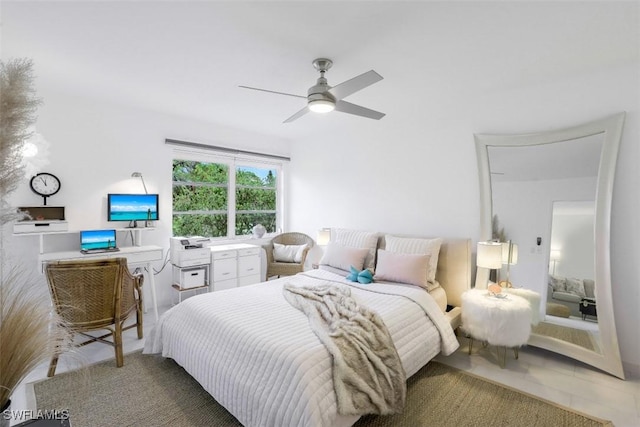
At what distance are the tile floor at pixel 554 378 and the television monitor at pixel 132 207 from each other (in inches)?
56.4

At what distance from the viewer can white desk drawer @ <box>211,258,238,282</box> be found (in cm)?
411

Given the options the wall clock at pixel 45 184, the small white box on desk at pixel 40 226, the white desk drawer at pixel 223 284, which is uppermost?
the wall clock at pixel 45 184

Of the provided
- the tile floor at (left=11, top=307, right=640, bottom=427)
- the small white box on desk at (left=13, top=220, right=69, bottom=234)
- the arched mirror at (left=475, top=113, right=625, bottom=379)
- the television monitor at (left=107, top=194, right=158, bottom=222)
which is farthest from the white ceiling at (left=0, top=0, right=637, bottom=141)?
the tile floor at (left=11, top=307, right=640, bottom=427)

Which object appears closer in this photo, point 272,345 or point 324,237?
point 272,345

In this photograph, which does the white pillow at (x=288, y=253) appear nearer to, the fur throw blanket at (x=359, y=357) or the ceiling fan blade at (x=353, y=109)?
the fur throw blanket at (x=359, y=357)

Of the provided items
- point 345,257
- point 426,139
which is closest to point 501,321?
point 345,257

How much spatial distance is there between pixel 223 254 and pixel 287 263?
910 mm

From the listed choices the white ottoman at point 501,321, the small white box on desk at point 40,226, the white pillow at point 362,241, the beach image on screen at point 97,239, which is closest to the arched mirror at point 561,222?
the white ottoman at point 501,321

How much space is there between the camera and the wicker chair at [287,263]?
171 inches

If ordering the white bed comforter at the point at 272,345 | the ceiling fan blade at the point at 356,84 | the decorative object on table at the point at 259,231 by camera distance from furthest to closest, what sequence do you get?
the decorative object on table at the point at 259,231
the ceiling fan blade at the point at 356,84
the white bed comforter at the point at 272,345

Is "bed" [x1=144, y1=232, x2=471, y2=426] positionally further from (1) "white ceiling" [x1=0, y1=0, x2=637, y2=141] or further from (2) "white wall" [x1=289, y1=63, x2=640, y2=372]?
(1) "white ceiling" [x1=0, y1=0, x2=637, y2=141]

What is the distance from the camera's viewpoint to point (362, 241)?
12.3ft

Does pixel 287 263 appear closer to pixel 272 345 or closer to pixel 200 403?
pixel 200 403

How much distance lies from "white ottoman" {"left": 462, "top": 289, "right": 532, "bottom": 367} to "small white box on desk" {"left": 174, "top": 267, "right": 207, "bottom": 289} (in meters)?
3.16
